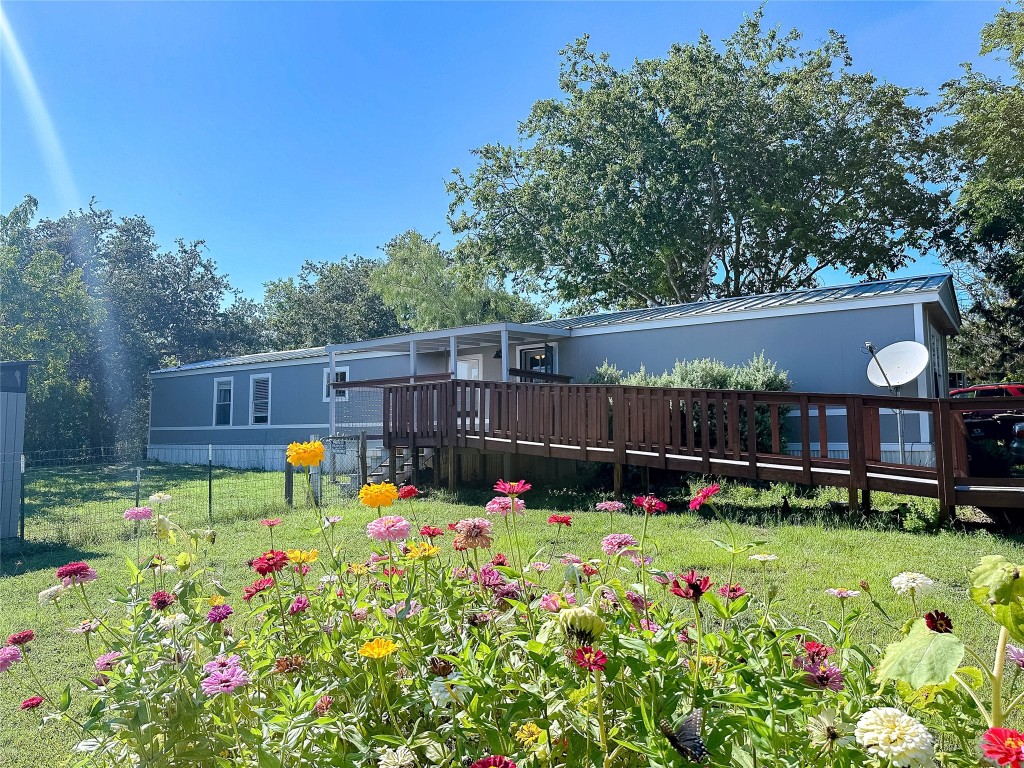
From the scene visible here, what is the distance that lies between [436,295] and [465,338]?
15523 mm

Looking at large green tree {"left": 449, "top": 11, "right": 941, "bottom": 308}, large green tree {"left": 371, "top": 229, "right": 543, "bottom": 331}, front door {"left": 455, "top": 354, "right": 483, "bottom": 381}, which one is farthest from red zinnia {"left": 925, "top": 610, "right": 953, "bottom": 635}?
large green tree {"left": 371, "top": 229, "right": 543, "bottom": 331}

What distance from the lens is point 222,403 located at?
19.7 m

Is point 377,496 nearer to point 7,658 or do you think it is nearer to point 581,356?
point 7,658

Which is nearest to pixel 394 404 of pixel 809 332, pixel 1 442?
pixel 1 442

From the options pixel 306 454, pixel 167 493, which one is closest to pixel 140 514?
pixel 306 454

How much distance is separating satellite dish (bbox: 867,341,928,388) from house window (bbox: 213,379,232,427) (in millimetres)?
17073

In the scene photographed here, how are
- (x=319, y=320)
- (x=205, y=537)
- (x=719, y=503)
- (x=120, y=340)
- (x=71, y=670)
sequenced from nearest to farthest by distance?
(x=205, y=537) → (x=71, y=670) → (x=719, y=503) → (x=120, y=340) → (x=319, y=320)

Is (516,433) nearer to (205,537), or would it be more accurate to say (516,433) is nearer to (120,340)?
(205,537)

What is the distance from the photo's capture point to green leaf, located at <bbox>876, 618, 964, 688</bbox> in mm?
903

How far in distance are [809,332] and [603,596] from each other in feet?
33.3

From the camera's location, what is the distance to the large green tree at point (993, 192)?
17.7 meters

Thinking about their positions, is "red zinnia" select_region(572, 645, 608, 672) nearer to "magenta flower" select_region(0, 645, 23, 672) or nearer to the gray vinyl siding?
"magenta flower" select_region(0, 645, 23, 672)

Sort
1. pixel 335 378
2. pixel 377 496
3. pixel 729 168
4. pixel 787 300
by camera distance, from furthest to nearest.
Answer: pixel 729 168 < pixel 335 378 < pixel 787 300 < pixel 377 496

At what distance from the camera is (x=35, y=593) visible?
5074mm
